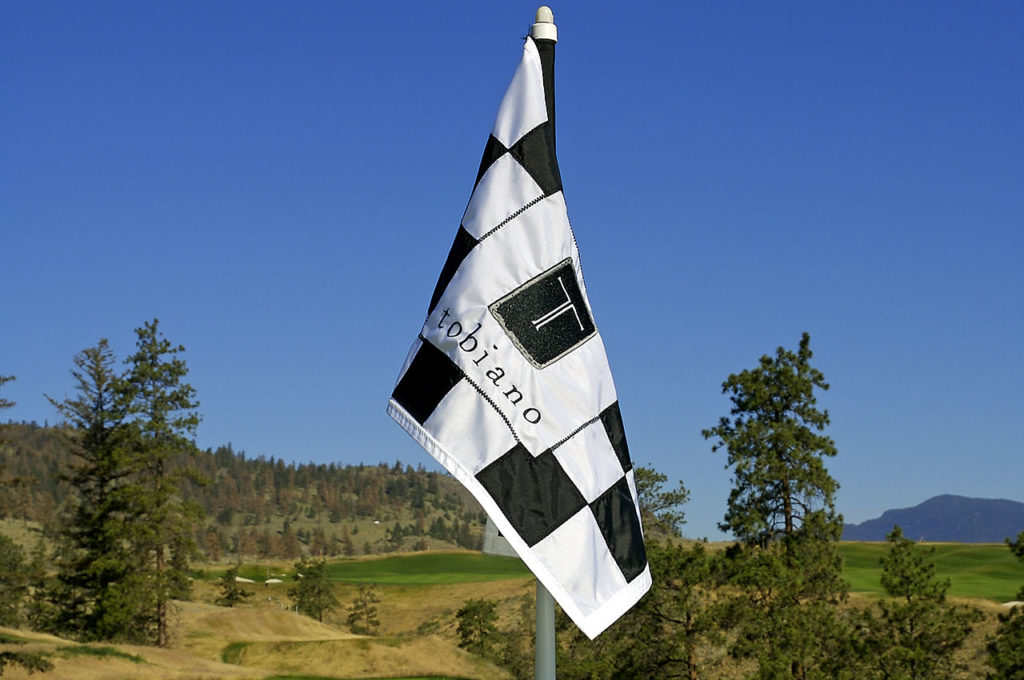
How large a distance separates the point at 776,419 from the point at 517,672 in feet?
70.9

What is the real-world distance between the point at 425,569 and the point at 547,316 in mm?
139126

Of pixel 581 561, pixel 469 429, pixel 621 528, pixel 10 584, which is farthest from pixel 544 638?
pixel 10 584

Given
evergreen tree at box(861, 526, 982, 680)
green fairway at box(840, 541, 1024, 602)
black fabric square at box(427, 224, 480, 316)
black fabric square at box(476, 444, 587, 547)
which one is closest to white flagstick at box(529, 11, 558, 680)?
black fabric square at box(476, 444, 587, 547)

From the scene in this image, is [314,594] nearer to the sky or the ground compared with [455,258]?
nearer to the sky

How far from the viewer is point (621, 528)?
439 cm

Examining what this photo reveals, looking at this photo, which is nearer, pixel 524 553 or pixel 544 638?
pixel 524 553

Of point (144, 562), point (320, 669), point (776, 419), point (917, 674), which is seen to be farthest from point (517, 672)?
point (917, 674)

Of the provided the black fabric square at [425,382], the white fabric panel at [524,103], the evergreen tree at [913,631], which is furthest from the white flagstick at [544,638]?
the evergreen tree at [913,631]

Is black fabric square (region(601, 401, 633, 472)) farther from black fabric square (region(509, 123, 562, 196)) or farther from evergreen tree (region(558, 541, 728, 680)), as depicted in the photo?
evergreen tree (region(558, 541, 728, 680))

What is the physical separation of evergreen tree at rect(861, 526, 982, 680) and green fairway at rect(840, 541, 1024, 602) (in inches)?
1185

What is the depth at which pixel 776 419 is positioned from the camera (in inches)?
1336

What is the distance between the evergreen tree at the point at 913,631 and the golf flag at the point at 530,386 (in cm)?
2493

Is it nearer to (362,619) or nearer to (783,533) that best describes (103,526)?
(783,533)

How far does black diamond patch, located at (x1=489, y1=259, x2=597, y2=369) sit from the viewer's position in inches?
169
